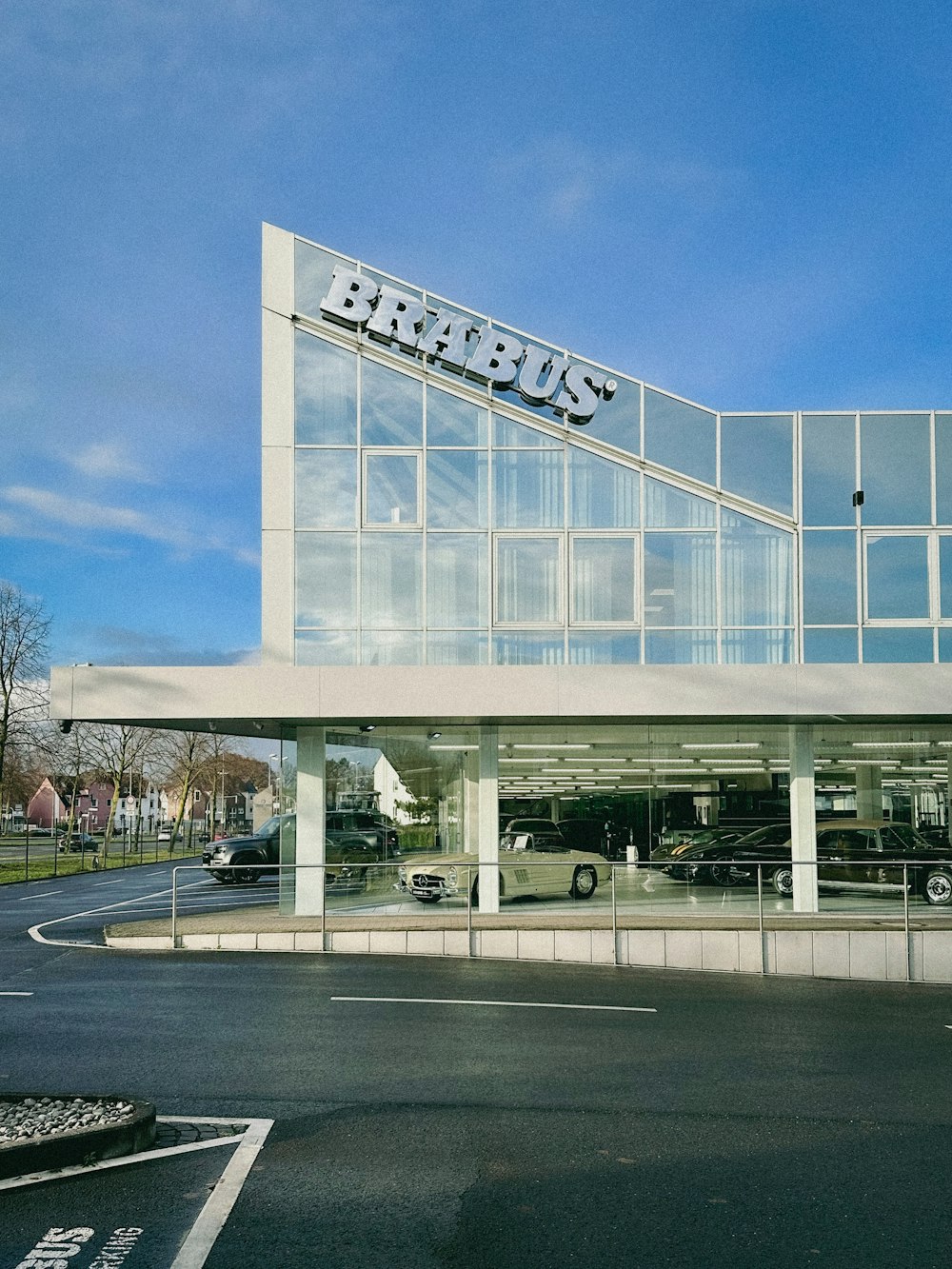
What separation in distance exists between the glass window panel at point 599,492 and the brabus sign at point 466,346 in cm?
86

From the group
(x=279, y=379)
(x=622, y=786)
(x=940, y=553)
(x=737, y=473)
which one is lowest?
(x=622, y=786)

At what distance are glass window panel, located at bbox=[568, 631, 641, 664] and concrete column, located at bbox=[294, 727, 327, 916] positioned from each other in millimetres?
4863

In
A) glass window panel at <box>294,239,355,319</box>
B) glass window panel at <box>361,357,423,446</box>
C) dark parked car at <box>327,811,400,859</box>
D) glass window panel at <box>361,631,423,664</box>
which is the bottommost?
dark parked car at <box>327,811,400,859</box>

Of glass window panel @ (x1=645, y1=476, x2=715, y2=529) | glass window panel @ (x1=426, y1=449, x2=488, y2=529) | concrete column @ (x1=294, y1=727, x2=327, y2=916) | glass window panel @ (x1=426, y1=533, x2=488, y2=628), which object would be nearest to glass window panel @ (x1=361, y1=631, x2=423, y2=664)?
glass window panel @ (x1=426, y1=533, x2=488, y2=628)

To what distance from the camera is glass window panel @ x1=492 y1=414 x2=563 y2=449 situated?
22.9 meters

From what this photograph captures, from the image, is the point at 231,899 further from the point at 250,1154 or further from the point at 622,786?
the point at 250,1154

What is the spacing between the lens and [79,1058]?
9820mm

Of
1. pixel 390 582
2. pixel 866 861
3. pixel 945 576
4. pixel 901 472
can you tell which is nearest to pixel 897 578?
pixel 945 576

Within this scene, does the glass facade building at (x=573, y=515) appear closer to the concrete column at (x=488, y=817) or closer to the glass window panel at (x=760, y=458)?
the glass window panel at (x=760, y=458)

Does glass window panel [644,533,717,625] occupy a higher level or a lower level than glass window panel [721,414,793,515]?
lower

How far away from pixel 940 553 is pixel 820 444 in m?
2.95

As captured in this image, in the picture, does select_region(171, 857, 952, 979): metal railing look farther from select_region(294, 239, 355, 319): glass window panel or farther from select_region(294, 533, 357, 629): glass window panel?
select_region(294, 239, 355, 319): glass window panel

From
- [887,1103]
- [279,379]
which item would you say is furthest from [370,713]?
[887,1103]

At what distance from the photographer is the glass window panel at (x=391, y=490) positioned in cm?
2259
